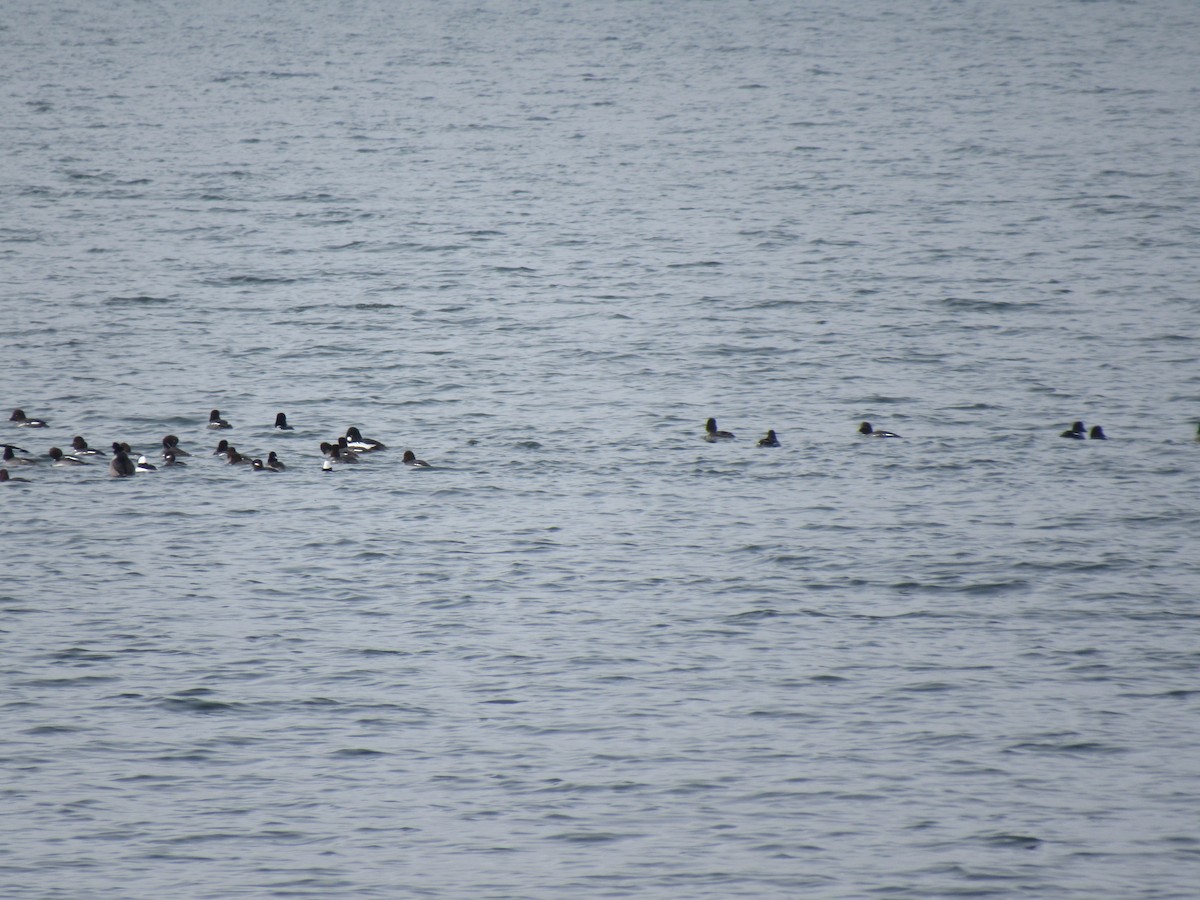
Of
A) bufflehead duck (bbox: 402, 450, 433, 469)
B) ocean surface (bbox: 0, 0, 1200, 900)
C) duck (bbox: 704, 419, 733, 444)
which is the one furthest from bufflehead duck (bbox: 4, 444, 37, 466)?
duck (bbox: 704, 419, 733, 444)

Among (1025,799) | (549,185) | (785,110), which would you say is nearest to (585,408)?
(1025,799)

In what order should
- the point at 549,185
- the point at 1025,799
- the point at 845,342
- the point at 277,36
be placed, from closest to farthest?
the point at 1025,799, the point at 845,342, the point at 549,185, the point at 277,36

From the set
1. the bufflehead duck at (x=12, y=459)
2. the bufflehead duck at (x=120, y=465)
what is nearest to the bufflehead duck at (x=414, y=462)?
the bufflehead duck at (x=120, y=465)

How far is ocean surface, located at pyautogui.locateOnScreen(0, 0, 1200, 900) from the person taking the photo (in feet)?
56.9

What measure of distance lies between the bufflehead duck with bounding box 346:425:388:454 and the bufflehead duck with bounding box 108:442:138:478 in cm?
385

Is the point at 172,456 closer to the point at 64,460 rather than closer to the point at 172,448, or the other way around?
the point at 172,448

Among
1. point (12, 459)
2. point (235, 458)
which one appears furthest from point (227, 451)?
point (12, 459)

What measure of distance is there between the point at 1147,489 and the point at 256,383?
59.7ft

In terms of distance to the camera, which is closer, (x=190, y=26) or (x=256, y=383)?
(x=256, y=383)

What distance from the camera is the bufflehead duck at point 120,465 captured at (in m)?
29.7

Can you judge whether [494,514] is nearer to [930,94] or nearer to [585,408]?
[585,408]

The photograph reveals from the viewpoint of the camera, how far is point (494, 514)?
28.5 meters

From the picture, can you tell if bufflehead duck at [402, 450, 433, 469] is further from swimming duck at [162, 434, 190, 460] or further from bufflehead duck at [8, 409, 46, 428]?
bufflehead duck at [8, 409, 46, 428]

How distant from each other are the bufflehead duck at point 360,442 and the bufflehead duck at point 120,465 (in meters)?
3.85
